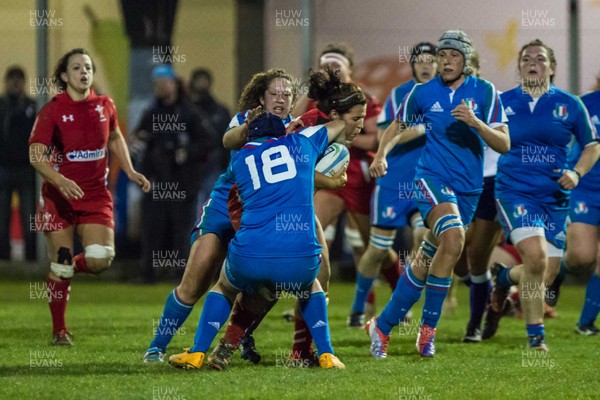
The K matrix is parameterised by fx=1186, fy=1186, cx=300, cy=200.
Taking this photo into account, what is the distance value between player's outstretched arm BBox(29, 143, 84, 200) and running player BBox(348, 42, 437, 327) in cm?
265

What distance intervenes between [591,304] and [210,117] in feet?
20.0

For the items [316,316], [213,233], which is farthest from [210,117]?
[316,316]

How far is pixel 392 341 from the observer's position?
8758 millimetres

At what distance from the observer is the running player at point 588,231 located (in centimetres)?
944

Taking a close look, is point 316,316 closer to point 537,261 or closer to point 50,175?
point 537,261

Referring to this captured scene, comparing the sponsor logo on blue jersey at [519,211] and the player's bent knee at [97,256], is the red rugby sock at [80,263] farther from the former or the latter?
the sponsor logo on blue jersey at [519,211]

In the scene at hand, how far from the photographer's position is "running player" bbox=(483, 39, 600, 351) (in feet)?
27.4

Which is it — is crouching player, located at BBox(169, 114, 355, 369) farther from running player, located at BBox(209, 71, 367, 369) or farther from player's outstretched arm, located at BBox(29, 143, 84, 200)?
player's outstretched arm, located at BBox(29, 143, 84, 200)

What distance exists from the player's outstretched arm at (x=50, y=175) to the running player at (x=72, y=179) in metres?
0.02

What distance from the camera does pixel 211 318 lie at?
668 cm

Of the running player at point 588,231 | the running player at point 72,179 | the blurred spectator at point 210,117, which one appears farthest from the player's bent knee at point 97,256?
the blurred spectator at point 210,117

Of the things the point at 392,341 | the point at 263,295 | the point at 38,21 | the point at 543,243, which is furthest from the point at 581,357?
the point at 38,21

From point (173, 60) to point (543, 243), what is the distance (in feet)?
23.6

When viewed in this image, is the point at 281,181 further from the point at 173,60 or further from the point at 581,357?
the point at 173,60
